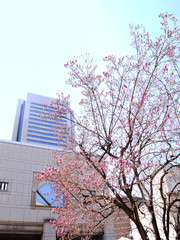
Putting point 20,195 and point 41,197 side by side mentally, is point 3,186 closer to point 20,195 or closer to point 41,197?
point 20,195

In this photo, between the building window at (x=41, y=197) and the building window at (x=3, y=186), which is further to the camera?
the building window at (x=41, y=197)

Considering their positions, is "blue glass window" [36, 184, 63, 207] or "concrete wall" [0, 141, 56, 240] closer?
"concrete wall" [0, 141, 56, 240]

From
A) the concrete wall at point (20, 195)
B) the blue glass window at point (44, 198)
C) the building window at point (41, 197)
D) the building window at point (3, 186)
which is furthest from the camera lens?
the blue glass window at point (44, 198)

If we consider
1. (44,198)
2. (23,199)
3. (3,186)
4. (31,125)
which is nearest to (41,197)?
(44,198)

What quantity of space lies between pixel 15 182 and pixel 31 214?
127cm

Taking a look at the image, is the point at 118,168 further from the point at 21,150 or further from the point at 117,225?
the point at 117,225

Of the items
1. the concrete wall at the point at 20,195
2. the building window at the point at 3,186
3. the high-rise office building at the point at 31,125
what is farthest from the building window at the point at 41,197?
the high-rise office building at the point at 31,125

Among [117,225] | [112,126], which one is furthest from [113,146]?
[117,225]

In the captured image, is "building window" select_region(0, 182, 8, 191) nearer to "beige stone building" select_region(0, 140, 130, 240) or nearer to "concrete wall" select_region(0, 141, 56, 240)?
"beige stone building" select_region(0, 140, 130, 240)

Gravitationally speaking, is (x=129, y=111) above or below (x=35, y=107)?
below

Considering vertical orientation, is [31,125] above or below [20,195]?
above

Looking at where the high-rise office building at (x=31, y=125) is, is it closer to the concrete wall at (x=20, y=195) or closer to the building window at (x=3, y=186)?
the concrete wall at (x=20, y=195)

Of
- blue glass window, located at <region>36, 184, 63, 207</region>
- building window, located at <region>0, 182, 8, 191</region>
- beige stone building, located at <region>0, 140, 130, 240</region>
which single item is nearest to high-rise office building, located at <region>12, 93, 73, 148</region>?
beige stone building, located at <region>0, 140, 130, 240</region>

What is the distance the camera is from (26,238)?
764 centimetres
